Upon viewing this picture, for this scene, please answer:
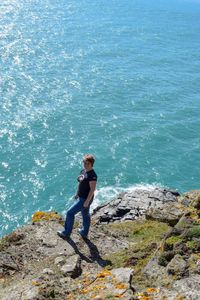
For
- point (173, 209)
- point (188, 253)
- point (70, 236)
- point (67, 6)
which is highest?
point (67, 6)

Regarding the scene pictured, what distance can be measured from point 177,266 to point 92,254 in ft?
16.1

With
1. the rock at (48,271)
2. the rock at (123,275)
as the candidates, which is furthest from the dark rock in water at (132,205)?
the rock at (123,275)

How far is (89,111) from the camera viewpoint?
206ft

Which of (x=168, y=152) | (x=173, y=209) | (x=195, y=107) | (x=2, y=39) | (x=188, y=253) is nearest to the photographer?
(x=188, y=253)

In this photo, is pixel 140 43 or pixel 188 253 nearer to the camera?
pixel 188 253

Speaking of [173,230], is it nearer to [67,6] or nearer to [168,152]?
[168,152]

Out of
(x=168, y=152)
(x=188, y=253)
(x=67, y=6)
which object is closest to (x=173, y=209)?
(x=188, y=253)

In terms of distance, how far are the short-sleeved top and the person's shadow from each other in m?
2.13

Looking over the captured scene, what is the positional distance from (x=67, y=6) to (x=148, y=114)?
88564mm

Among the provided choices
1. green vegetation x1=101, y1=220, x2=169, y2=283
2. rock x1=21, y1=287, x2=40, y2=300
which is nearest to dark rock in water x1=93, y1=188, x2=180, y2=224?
green vegetation x1=101, y1=220, x2=169, y2=283

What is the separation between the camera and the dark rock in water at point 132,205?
107 feet

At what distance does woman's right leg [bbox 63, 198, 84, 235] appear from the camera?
57.2ft

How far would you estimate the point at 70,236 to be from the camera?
18.3 metres

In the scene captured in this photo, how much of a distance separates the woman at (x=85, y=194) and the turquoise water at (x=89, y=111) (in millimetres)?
22820
